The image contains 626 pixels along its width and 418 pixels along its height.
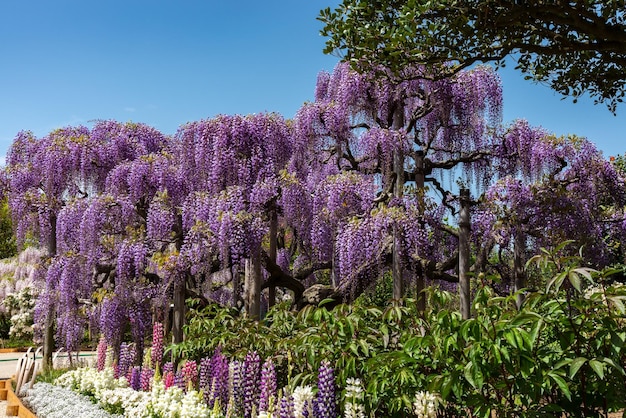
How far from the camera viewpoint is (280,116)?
8.75 m

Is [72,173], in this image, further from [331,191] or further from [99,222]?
[331,191]

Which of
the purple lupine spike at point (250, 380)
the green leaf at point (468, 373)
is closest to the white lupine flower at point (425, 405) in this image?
the green leaf at point (468, 373)

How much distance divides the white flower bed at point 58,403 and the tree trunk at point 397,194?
11.9 feet

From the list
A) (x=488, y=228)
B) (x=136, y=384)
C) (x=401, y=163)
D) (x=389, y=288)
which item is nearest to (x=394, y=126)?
(x=401, y=163)

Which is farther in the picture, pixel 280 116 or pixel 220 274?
pixel 220 274

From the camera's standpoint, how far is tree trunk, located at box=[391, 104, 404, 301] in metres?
7.54

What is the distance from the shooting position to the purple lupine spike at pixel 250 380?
410cm

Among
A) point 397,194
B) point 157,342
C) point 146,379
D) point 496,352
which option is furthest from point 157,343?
point 397,194

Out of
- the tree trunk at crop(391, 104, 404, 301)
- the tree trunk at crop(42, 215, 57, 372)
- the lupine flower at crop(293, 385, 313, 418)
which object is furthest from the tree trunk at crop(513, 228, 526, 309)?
the tree trunk at crop(42, 215, 57, 372)

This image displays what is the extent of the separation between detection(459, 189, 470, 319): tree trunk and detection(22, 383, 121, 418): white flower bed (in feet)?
14.6

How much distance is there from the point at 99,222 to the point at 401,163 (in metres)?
5.08

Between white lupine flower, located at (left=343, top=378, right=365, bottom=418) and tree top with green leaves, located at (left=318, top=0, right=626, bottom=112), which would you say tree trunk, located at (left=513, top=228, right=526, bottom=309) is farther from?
white lupine flower, located at (left=343, top=378, right=365, bottom=418)

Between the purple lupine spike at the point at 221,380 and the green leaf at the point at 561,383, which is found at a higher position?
the green leaf at the point at 561,383

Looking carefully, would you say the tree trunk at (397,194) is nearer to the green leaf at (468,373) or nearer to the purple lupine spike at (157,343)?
the purple lupine spike at (157,343)
